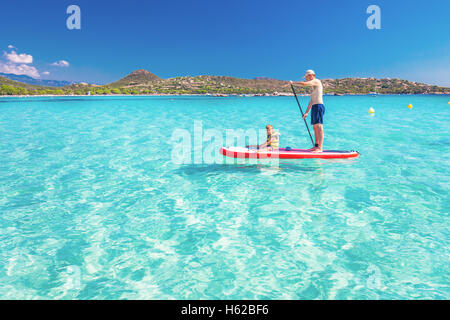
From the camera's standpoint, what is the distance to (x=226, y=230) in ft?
21.3

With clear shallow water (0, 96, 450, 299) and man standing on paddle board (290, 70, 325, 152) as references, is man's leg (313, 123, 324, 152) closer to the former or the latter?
man standing on paddle board (290, 70, 325, 152)

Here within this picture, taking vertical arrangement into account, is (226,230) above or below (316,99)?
below

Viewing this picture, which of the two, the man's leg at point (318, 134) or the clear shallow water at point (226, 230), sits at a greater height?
the man's leg at point (318, 134)

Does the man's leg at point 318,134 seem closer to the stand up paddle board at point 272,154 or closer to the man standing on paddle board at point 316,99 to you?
the man standing on paddle board at point 316,99

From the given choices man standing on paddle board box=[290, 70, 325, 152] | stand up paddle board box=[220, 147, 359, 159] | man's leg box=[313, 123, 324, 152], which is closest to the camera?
man standing on paddle board box=[290, 70, 325, 152]

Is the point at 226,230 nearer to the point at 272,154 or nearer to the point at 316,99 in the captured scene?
the point at 272,154

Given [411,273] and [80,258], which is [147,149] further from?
[411,273]

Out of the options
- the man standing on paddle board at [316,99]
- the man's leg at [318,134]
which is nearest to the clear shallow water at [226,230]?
the man's leg at [318,134]

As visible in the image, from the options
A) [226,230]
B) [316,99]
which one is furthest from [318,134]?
[226,230]

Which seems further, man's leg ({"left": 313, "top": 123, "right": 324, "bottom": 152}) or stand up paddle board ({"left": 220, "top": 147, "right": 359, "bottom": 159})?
stand up paddle board ({"left": 220, "top": 147, "right": 359, "bottom": 159})

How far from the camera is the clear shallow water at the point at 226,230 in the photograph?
4648 mm

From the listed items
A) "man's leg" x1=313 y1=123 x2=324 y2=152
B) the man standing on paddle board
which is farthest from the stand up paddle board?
the man standing on paddle board

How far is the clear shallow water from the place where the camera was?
465cm
